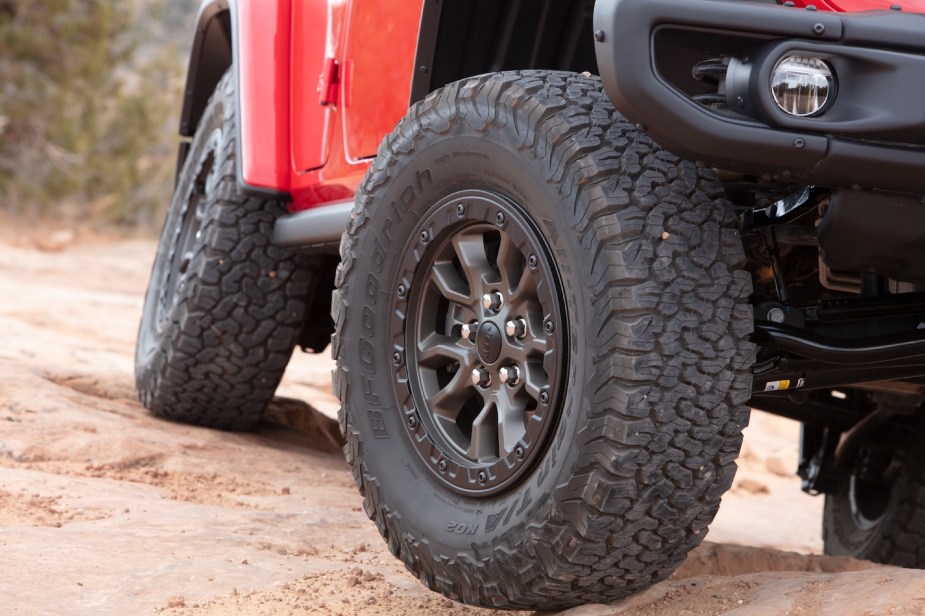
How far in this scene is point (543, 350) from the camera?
216cm

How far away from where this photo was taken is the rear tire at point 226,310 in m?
4.01

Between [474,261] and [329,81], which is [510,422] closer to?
[474,261]

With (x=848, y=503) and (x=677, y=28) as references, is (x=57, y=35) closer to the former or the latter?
(x=848, y=503)

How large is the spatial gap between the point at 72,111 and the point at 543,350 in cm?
1538

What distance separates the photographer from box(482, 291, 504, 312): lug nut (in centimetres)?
230

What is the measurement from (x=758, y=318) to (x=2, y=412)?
2.98 meters

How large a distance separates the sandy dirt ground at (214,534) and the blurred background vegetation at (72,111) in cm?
1058

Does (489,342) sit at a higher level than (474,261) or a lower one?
lower

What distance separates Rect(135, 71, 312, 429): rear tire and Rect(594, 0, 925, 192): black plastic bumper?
234 centimetres

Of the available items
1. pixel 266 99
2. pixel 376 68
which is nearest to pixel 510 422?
pixel 376 68

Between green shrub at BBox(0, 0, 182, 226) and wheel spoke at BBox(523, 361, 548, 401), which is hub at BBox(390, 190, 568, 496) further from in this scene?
green shrub at BBox(0, 0, 182, 226)

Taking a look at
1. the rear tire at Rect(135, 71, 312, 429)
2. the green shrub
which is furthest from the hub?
the green shrub

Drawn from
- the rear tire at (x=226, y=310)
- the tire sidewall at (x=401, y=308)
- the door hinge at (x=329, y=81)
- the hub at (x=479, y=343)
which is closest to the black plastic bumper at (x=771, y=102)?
the tire sidewall at (x=401, y=308)

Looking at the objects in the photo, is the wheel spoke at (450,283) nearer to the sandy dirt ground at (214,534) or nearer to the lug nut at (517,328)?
the lug nut at (517,328)
